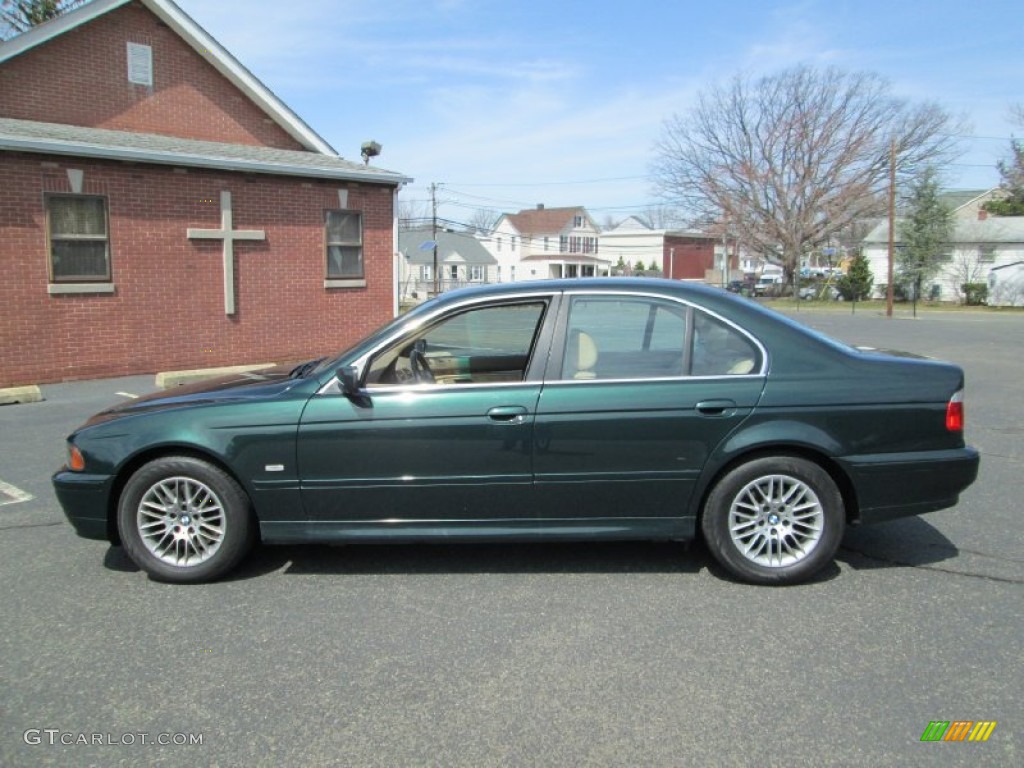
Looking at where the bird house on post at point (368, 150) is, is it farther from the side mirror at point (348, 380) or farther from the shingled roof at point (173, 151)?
the side mirror at point (348, 380)

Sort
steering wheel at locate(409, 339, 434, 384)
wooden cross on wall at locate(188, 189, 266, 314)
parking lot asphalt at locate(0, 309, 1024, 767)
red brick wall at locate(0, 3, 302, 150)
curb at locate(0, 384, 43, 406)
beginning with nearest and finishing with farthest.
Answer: parking lot asphalt at locate(0, 309, 1024, 767) → steering wheel at locate(409, 339, 434, 384) → curb at locate(0, 384, 43, 406) → wooden cross on wall at locate(188, 189, 266, 314) → red brick wall at locate(0, 3, 302, 150)

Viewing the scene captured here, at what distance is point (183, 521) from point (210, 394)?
2.26ft

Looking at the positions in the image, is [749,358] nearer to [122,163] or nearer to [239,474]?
[239,474]

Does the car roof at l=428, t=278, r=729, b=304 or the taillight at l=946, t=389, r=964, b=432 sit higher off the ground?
the car roof at l=428, t=278, r=729, b=304

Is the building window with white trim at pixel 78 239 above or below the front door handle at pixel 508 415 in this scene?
above

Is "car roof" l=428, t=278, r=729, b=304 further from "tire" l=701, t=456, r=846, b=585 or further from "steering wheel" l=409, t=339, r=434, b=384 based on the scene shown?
"tire" l=701, t=456, r=846, b=585

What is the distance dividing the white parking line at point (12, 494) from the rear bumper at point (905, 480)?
217 inches

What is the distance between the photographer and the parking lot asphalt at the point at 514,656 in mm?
2721

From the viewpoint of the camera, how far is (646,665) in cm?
323

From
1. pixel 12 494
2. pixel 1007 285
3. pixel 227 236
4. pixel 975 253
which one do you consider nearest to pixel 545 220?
pixel 975 253

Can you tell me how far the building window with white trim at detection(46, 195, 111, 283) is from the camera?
11.2 meters

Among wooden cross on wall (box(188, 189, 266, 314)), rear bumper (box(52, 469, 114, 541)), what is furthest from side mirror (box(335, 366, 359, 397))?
wooden cross on wall (box(188, 189, 266, 314))

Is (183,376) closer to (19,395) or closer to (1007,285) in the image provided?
(19,395)

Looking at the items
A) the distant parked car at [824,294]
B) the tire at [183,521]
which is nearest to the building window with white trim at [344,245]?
the tire at [183,521]
